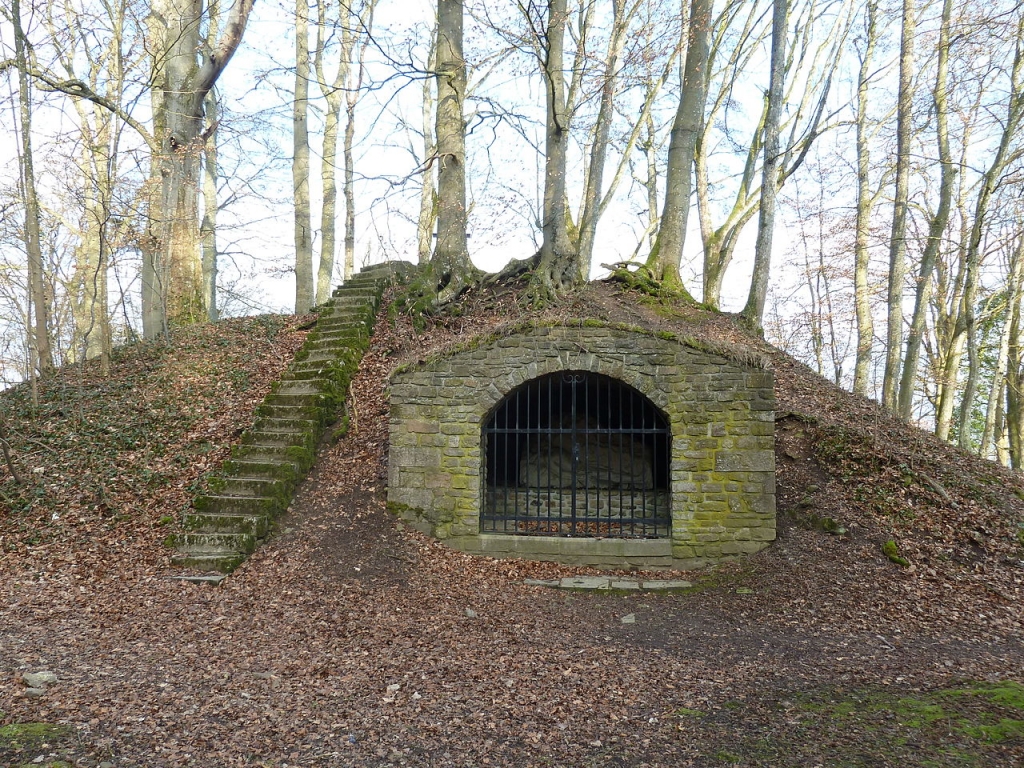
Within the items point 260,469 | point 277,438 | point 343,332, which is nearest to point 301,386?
point 277,438

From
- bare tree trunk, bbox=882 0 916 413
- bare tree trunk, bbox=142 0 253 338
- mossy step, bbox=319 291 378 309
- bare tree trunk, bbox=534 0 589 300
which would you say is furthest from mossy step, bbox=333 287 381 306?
bare tree trunk, bbox=882 0 916 413

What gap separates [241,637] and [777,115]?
10526mm

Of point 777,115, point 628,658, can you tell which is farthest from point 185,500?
point 777,115

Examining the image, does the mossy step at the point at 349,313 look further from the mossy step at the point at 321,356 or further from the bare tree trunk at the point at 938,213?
the bare tree trunk at the point at 938,213

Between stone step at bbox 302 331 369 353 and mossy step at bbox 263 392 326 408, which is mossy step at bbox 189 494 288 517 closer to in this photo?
mossy step at bbox 263 392 326 408

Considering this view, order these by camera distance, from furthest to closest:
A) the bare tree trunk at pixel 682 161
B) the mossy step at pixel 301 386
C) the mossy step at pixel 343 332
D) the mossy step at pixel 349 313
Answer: the bare tree trunk at pixel 682 161 < the mossy step at pixel 349 313 < the mossy step at pixel 343 332 < the mossy step at pixel 301 386

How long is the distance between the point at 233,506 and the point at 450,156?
7.04 meters

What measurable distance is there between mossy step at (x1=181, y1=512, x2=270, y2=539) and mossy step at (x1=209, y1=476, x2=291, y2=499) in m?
0.37

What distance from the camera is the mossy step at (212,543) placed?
6.38 meters

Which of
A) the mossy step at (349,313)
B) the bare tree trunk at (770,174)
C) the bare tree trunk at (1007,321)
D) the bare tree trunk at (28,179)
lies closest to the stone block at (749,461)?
the bare tree trunk at (770,174)

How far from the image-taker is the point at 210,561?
20.4ft

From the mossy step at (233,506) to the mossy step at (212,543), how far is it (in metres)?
0.36

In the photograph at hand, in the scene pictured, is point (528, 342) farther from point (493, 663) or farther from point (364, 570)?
point (493, 663)

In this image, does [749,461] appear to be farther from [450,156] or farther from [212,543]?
[450,156]
